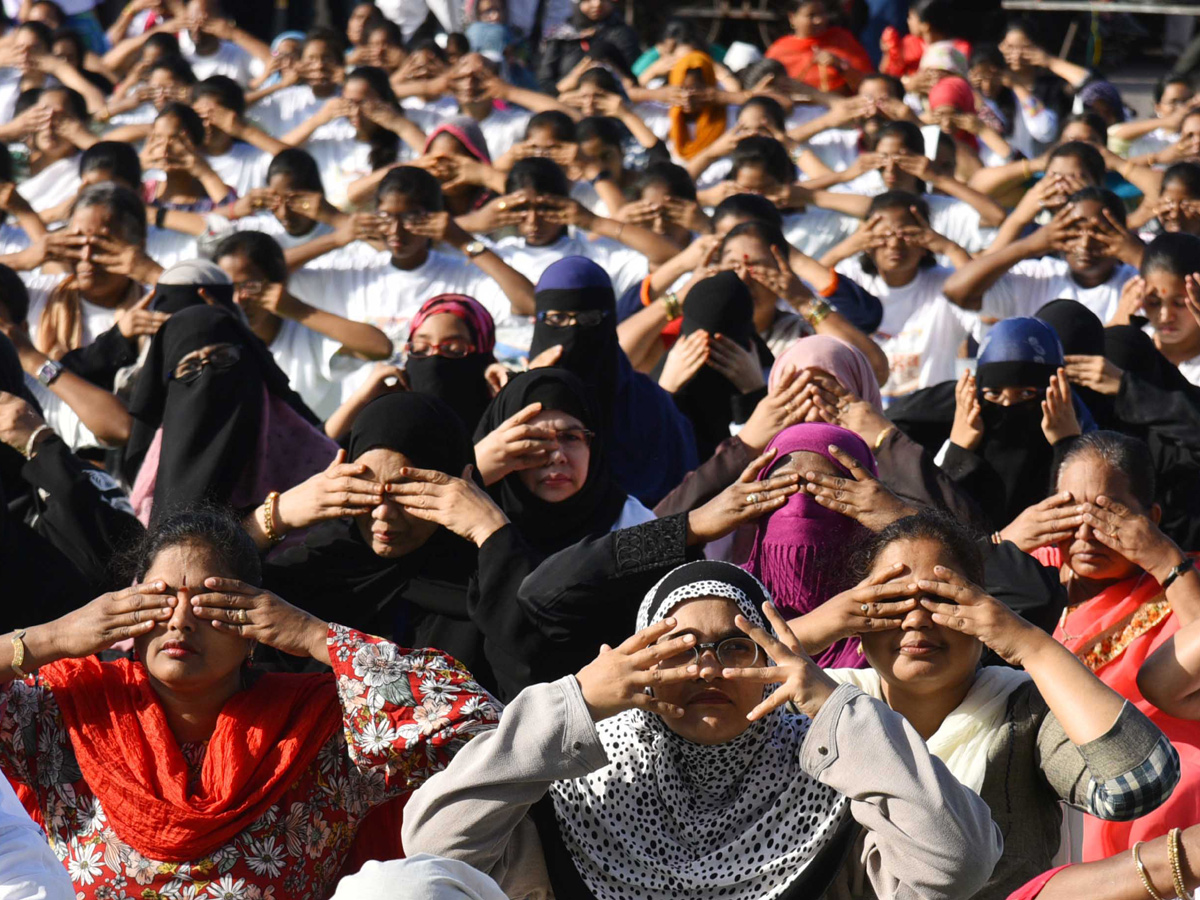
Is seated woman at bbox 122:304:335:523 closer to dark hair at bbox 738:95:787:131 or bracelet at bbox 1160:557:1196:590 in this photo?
bracelet at bbox 1160:557:1196:590

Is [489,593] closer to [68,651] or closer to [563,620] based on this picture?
[563,620]

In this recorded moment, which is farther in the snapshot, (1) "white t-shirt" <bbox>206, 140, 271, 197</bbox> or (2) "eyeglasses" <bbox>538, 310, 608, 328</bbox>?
(1) "white t-shirt" <bbox>206, 140, 271, 197</bbox>

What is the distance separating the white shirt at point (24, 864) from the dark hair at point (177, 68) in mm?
8230

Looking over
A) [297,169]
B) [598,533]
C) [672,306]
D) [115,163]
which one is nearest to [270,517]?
[598,533]

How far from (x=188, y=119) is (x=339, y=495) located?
5677 millimetres

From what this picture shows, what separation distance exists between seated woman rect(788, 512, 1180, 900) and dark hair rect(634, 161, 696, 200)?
4.81 meters

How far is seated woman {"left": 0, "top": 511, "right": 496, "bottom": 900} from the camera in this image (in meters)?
3.20

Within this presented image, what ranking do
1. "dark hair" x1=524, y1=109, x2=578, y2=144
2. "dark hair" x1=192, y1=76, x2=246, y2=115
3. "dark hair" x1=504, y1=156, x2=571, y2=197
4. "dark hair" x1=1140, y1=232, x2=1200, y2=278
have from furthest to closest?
"dark hair" x1=192, y1=76, x2=246, y2=115 → "dark hair" x1=524, y1=109, x2=578, y2=144 → "dark hair" x1=504, y1=156, x2=571, y2=197 → "dark hair" x1=1140, y1=232, x2=1200, y2=278

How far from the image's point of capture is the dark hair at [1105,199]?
7164mm

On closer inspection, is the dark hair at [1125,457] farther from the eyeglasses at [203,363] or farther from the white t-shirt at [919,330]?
the white t-shirt at [919,330]

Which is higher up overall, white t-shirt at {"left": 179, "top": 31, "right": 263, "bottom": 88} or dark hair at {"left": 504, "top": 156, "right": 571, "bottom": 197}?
dark hair at {"left": 504, "top": 156, "right": 571, "bottom": 197}

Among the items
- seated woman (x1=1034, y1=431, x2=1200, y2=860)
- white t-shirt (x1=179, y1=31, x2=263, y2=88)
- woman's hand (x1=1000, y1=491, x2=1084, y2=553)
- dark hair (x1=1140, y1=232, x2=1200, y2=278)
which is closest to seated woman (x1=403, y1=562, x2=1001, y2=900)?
seated woman (x1=1034, y1=431, x2=1200, y2=860)

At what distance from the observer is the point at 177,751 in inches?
129

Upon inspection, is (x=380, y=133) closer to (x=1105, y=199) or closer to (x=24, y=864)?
(x=1105, y=199)
